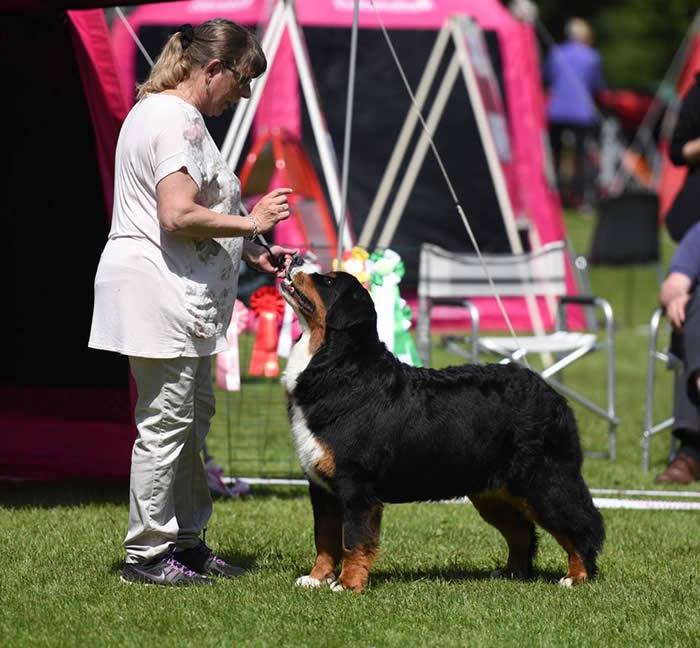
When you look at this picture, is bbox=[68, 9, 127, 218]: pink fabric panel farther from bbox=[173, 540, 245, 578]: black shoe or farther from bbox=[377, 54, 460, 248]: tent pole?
bbox=[377, 54, 460, 248]: tent pole

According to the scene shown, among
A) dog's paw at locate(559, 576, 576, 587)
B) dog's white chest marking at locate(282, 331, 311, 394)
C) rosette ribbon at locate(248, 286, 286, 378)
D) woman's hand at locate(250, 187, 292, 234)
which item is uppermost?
woman's hand at locate(250, 187, 292, 234)

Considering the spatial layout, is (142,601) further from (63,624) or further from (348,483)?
(348,483)

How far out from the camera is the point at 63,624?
162 inches

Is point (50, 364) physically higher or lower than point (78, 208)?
lower

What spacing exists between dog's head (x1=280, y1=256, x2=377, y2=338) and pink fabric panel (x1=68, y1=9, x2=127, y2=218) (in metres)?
1.66

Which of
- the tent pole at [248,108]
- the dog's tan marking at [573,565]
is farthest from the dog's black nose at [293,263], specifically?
the tent pole at [248,108]

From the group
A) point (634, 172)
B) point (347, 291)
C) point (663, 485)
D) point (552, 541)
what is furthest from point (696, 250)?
point (634, 172)

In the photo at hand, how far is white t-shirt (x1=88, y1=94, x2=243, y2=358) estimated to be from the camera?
434 centimetres

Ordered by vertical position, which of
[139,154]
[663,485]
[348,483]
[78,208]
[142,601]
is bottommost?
[663,485]

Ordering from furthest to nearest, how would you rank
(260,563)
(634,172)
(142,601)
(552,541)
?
(634,172)
(552,541)
(260,563)
(142,601)

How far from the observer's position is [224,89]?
4453 mm

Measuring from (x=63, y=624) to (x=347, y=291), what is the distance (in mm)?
1428

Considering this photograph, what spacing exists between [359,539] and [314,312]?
2.57ft

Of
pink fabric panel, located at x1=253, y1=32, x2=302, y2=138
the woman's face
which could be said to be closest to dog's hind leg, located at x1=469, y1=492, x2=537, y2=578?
the woman's face
